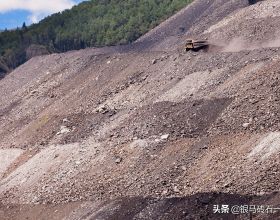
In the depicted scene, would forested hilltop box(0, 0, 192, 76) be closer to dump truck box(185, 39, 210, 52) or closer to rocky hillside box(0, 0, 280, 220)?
rocky hillside box(0, 0, 280, 220)

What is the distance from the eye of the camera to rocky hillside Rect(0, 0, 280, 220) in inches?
581

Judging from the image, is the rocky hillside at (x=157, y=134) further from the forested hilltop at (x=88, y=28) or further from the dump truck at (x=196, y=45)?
the forested hilltop at (x=88, y=28)

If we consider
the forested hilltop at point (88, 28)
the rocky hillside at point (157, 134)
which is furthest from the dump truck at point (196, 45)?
the forested hilltop at point (88, 28)

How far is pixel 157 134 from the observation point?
1866cm

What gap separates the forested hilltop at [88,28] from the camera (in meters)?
51.9

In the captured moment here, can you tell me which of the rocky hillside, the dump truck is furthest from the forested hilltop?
the dump truck

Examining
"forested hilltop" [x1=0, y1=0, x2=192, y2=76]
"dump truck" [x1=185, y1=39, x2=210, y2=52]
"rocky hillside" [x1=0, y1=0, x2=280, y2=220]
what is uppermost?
"forested hilltop" [x1=0, y1=0, x2=192, y2=76]

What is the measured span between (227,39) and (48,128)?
937cm

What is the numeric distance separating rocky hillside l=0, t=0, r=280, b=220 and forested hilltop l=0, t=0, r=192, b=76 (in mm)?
21637

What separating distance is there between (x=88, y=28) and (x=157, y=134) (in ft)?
135

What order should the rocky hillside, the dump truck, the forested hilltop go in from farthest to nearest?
the forested hilltop < the dump truck < the rocky hillside

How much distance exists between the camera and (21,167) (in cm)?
2106

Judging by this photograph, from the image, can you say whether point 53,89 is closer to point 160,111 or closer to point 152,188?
point 160,111


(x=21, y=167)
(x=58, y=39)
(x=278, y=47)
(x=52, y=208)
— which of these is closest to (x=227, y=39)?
(x=278, y=47)
